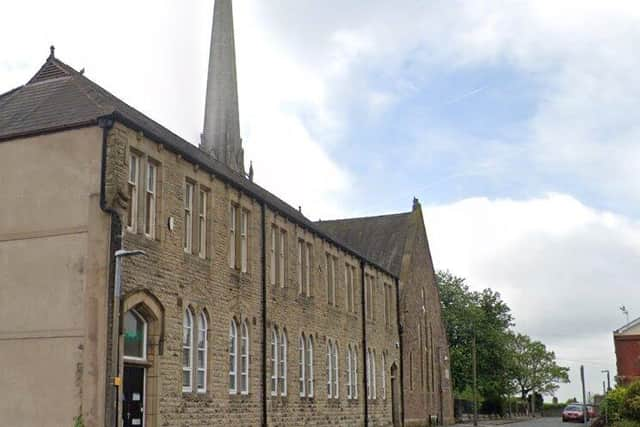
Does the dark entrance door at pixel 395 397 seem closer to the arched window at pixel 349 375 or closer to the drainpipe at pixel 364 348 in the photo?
the drainpipe at pixel 364 348

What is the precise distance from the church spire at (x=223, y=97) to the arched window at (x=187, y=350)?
48.3m

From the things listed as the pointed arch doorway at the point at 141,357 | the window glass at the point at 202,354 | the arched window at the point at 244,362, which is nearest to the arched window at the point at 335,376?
the arched window at the point at 244,362

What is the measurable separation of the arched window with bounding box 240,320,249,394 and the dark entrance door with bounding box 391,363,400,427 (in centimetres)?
1911

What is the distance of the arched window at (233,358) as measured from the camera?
2411 cm

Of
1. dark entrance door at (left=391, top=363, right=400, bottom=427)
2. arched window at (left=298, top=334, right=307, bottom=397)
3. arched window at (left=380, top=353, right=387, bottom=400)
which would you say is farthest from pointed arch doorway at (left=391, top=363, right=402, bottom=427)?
arched window at (left=298, top=334, right=307, bottom=397)

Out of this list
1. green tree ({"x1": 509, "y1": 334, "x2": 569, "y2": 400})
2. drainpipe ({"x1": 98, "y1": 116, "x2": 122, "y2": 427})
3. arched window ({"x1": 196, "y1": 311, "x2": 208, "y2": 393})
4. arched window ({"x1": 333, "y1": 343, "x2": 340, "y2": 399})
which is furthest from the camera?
green tree ({"x1": 509, "y1": 334, "x2": 569, "y2": 400})

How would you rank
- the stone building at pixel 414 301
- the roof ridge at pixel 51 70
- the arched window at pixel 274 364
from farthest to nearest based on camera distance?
the stone building at pixel 414 301 < the arched window at pixel 274 364 < the roof ridge at pixel 51 70

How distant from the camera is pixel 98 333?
694 inches

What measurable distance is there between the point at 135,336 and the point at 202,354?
11.0ft

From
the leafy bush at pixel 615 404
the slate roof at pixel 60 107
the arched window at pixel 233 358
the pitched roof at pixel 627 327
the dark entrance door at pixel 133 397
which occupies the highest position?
the slate roof at pixel 60 107

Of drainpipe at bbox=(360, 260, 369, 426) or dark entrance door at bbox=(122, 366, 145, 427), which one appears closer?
dark entrance door at bbox=(122, 366, 145, 427)

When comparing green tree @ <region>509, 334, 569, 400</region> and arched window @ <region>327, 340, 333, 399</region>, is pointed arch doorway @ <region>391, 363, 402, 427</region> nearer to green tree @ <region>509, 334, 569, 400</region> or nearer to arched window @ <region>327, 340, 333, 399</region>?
arched window @ <region>327, 340, 333, 399</region>

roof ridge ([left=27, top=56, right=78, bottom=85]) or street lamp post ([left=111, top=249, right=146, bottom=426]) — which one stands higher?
roof ridge ([left=27, top=56, right=78, bottom=85])

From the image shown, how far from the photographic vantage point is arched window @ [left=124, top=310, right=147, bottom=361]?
751 inches
